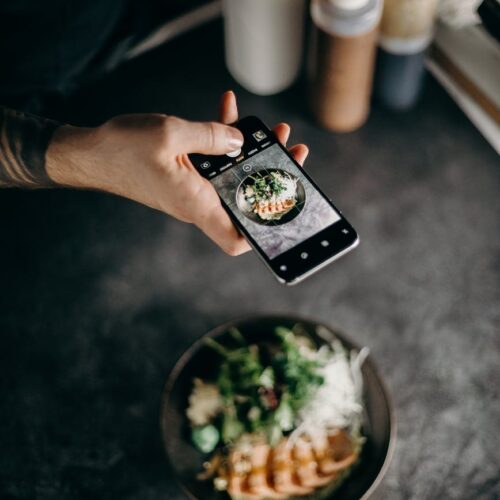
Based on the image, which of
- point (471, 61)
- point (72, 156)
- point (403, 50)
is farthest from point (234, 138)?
point (471, 61)

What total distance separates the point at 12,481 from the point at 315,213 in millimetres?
669

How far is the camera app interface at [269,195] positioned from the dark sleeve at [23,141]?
0.21 meters

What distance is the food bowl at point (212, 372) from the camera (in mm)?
876

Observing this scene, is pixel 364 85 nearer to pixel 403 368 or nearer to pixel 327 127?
pixel 327 127

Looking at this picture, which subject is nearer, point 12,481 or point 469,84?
point 12,481

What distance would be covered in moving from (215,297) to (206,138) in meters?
0.43

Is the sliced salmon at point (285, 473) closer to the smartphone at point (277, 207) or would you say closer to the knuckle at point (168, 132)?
the smartphone at point (277, 207)

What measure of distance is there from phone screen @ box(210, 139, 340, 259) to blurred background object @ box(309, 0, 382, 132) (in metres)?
0.28

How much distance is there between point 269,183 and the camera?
2.52 ft

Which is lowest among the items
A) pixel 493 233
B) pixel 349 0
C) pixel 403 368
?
pixel 403 368

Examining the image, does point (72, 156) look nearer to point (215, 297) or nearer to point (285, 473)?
point (215, 297)

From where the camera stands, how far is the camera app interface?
74 cm

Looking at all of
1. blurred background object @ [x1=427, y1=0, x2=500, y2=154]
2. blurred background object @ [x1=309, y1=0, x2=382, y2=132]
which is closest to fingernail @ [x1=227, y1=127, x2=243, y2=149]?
blurred background object @ [x1=309, y1=0, x2=382, y2=132]

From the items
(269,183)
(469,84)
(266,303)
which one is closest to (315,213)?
(269,183)
